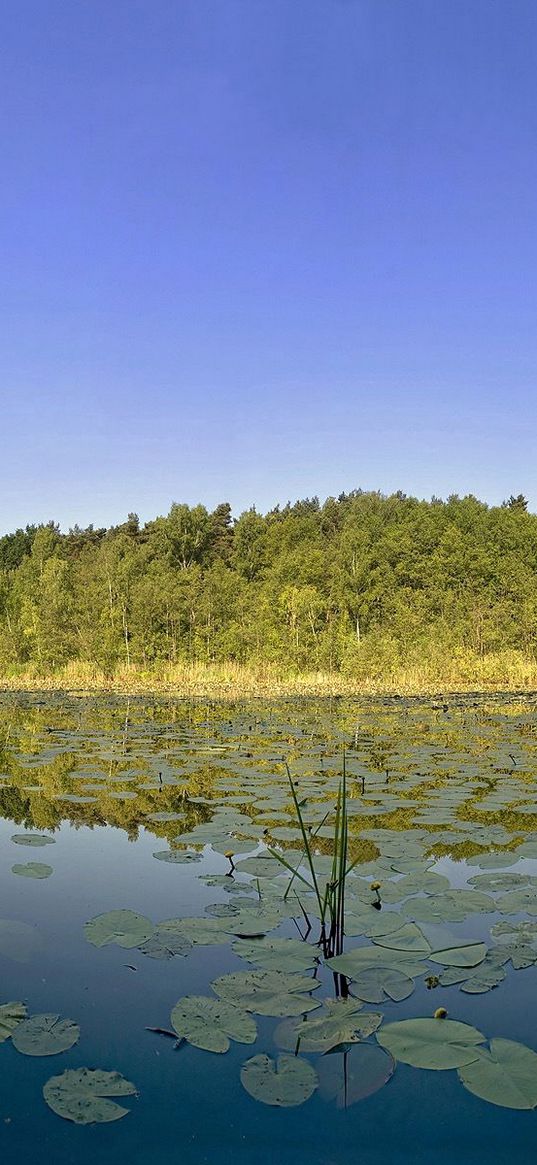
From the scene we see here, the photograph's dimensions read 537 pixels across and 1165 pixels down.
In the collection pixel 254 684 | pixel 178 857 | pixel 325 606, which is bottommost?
pixel 178 857

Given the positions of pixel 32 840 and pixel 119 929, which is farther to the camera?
pixel 32 840

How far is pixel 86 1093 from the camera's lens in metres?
2.22

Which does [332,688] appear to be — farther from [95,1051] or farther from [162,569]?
[95,1051]

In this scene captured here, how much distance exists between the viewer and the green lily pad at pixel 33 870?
430 cm

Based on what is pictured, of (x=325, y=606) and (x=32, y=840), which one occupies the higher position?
(x=325, y=606)

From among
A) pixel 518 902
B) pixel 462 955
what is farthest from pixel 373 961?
pixel 518 902

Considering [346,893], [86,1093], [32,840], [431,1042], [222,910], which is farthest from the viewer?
[32,840]

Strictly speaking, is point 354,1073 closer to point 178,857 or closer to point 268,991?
point 268,991

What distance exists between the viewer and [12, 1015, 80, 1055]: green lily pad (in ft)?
8.08

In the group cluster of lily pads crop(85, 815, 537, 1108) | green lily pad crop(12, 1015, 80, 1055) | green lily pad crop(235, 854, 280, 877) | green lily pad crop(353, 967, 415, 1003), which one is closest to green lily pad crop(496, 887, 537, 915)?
cluster of lily pads crop(85, 815, 537, 1108)

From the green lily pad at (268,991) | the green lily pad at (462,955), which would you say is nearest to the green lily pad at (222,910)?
the green lily pad at (268,991)

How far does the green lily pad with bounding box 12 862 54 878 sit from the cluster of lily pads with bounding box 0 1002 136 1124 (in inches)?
63.0

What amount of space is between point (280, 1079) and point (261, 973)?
0.75 metres

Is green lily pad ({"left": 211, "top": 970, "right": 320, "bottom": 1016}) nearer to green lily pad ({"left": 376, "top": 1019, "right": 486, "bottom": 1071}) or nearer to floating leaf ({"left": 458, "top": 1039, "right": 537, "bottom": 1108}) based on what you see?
green lily pad ({"left": 376, "top": 1019, "right": 486, "bottom": 1071})
